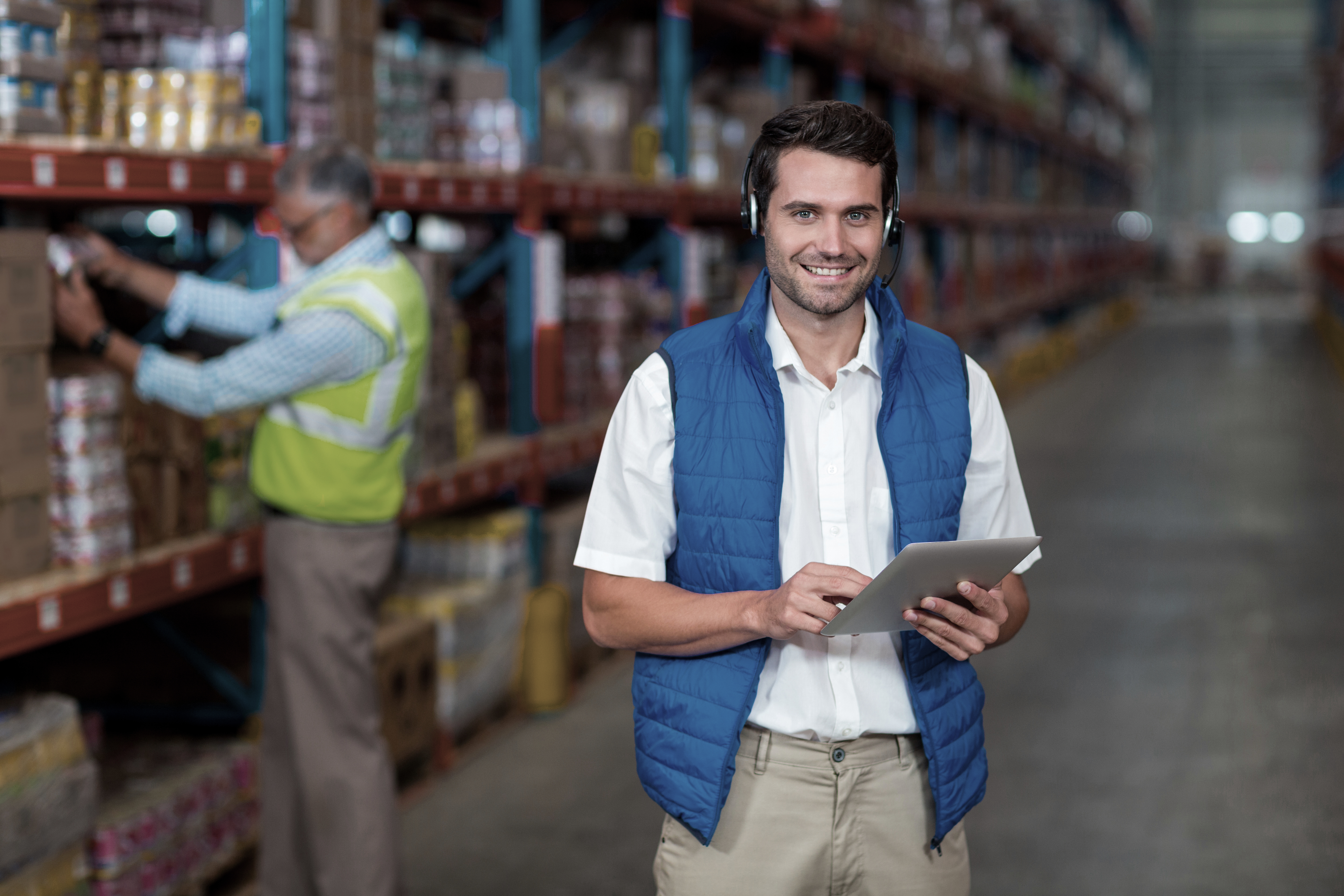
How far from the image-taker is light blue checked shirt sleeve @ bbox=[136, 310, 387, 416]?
343 centimetres

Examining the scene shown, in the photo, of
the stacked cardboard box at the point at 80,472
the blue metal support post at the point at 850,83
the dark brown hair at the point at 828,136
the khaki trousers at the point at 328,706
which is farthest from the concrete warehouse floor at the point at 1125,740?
the blue metal support post at the point at 850,83

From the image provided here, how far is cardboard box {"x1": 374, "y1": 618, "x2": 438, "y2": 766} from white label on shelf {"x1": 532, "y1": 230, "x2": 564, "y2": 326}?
1490 mm

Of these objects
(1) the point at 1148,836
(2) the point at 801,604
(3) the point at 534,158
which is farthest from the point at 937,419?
(3) the point at 534,158

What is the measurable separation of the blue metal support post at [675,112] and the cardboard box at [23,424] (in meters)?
4.08

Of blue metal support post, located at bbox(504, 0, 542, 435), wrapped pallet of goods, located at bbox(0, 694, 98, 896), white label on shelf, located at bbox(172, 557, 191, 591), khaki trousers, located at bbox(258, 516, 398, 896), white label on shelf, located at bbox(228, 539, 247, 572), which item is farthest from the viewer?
blue metal support post, located at bbox(504, 0, 542, 435)

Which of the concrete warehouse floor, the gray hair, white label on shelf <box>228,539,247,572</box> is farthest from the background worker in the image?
the concrete warehouse floor

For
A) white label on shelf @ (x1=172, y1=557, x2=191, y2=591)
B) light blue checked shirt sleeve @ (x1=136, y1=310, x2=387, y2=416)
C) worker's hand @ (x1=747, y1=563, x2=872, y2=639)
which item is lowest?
white label on shelf @ (x1=172, y1=557, x2=191, y2=591)

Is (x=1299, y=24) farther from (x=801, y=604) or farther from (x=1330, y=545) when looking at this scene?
(x=801, y=604)

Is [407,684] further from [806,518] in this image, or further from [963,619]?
[963,619]

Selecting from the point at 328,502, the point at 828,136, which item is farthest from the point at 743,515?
the point at 328,502

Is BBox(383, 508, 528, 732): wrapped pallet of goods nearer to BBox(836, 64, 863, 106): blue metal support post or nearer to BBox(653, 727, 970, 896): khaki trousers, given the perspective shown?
BBox(653, 727, 970, 896): khaki trousers

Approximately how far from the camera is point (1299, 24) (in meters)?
38.3

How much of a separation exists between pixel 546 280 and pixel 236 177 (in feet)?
6.88

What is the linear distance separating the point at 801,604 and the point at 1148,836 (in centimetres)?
331
